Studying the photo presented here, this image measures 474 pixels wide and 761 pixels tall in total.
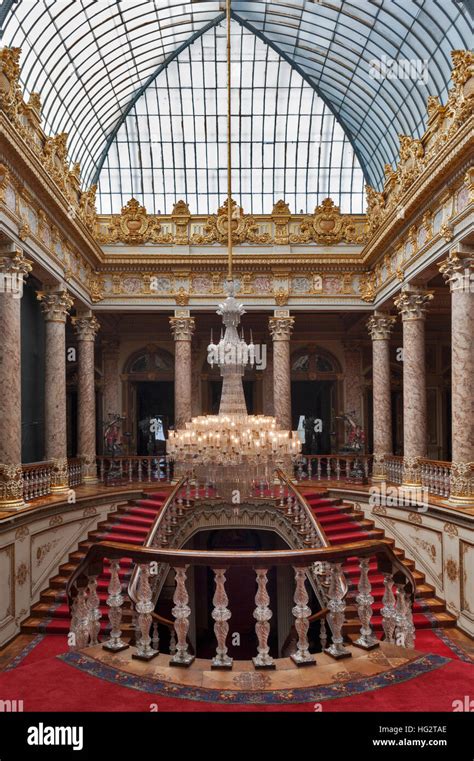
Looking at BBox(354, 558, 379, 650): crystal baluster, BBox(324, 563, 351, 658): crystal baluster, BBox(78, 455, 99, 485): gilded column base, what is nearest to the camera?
BBox(324, 563, 351, 658): crystal baluster

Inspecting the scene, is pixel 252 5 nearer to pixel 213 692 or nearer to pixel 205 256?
pixel 205 256

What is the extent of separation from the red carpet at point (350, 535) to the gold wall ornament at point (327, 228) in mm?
7185

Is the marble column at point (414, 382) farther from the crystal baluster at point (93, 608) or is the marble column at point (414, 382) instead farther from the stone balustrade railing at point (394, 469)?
the crystal baluster at point (93, 608)

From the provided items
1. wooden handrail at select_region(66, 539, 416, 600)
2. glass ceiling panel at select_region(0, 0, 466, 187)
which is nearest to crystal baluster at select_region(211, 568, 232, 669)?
wooden handrail at select_region(66, 539, 416, 600)

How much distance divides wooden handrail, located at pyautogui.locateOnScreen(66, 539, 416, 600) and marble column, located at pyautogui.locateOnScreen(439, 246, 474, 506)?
213 inches

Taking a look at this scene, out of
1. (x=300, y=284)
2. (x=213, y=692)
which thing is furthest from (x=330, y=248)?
(x=213, y=692)

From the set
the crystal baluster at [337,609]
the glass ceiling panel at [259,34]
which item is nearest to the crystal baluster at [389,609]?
the crystal baluster at [337,609]

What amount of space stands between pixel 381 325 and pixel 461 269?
5.90 m

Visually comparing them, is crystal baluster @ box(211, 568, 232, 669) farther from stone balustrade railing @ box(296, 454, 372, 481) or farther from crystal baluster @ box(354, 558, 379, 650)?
stone balustrade railing @ box(296, 454, 372, 481)

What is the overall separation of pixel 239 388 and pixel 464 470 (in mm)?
4132

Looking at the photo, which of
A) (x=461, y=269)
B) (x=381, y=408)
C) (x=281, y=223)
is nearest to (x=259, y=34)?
(x=281, y=223)

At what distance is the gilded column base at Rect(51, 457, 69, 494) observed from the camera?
11.6 m

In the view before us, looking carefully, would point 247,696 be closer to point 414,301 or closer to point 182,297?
point 414,301
